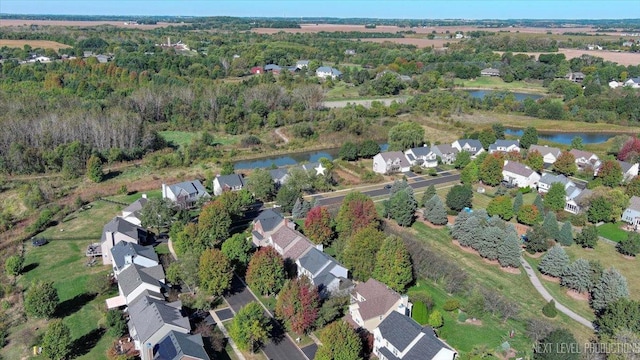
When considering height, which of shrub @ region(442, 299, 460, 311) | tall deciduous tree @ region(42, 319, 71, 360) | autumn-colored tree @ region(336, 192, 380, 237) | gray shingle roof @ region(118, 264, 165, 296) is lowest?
shrub @ region(442, 299, 460, 311)

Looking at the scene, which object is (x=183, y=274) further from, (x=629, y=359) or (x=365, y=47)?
(x=365, y=47)

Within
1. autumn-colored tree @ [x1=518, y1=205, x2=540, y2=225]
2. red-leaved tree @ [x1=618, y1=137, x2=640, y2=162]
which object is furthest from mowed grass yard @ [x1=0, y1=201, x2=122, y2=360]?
red-leaved tree @ [x1=618, y1=137, x2=640, y2=162]

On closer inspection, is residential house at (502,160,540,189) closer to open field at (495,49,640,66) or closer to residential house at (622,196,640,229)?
residential house at (622,196,640,229)

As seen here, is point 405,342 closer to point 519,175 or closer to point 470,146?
point 519,175

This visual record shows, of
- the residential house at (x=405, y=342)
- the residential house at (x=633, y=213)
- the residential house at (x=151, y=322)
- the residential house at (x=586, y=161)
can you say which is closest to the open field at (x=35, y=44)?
the residential house at (x=151, y=322)

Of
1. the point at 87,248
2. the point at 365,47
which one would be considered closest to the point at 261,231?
the point at 87,248

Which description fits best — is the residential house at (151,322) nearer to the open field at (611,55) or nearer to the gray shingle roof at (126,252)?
the gray shingle roof at (126,252)

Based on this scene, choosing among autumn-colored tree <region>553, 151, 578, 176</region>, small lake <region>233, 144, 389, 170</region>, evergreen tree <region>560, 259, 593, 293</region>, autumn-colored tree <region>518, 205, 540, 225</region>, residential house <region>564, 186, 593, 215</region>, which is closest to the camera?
evergreen tree <region>560, 259, 593, 293</region>
